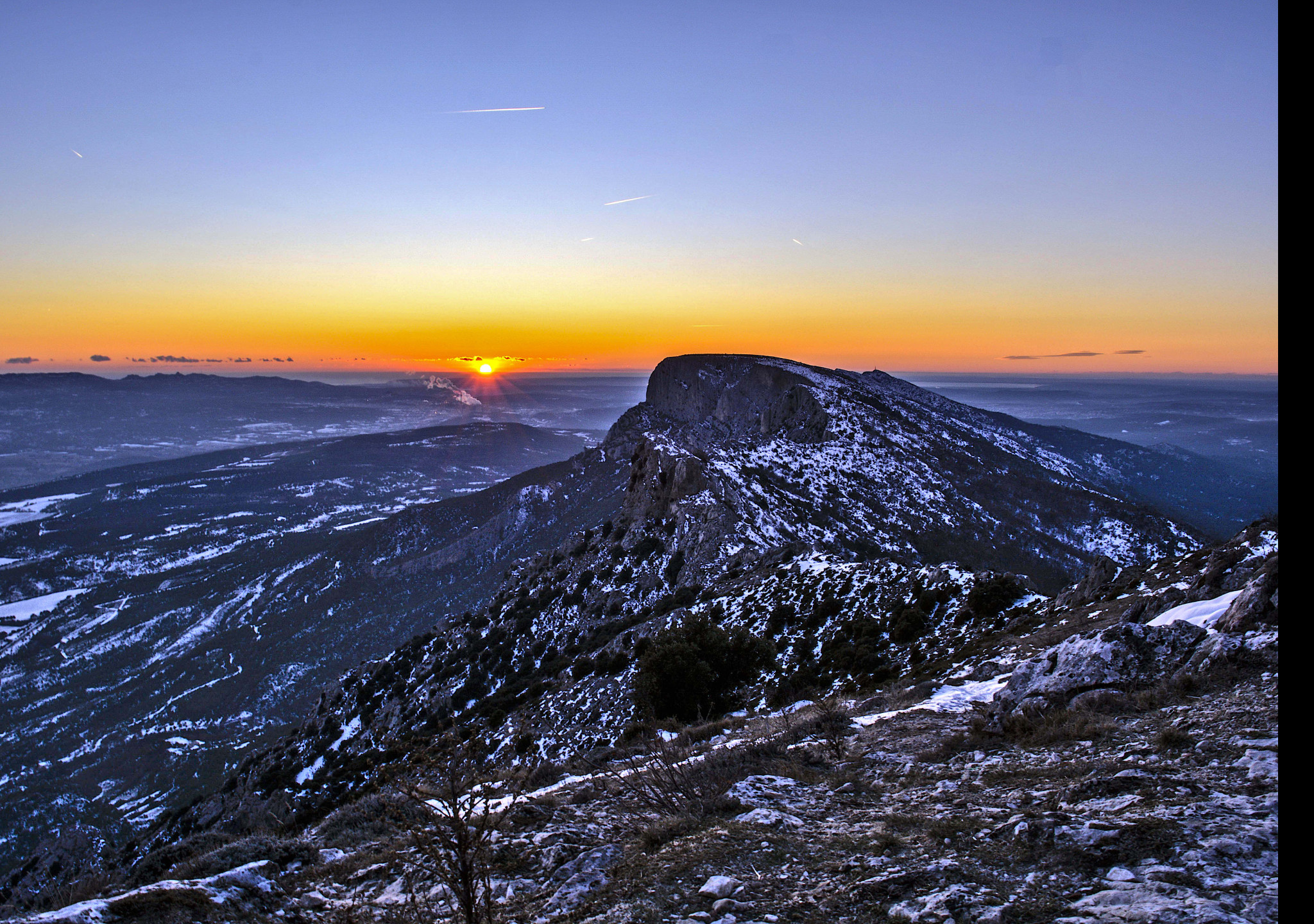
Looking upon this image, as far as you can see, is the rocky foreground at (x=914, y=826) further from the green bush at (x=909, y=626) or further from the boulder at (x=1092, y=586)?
the green bush at (x=909, y=626)

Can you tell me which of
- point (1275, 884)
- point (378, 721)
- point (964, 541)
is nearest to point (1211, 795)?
point (1275, 884)

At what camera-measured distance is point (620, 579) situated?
33.6m

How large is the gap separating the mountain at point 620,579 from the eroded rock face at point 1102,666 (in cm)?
532

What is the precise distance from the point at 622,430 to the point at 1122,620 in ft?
255

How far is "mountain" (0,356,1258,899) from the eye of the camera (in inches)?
830

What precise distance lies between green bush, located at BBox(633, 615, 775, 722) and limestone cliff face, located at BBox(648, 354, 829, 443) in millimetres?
37244

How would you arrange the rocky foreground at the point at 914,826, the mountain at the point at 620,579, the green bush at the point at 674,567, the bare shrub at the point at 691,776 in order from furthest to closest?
the green bush at the point at 674,567
the mountain at the point at 620,579
the bare shrub at the point at 691,776
the rocky foreground at the point at 914,826

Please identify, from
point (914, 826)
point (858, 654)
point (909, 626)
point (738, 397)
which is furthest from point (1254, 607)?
point (738, 397)

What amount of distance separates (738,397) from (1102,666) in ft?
221

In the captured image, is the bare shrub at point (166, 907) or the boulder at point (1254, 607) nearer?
the bare shrub at point (166, 907)

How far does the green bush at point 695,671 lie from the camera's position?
16.4 meters

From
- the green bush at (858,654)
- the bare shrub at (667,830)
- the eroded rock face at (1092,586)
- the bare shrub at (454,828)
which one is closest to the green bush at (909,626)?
the green bush at (858,654)

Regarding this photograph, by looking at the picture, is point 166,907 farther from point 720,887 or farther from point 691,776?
point 691,776
